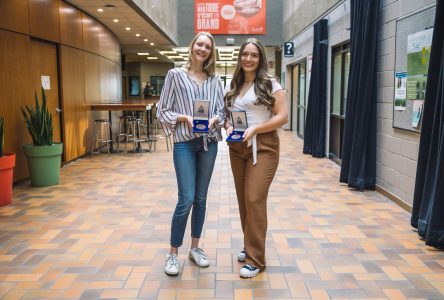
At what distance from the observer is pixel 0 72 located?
5328 millimetres

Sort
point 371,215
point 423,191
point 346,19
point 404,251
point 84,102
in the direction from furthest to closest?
point 84,102
point 346,19
point 371,215
point 423,191
point 404,251

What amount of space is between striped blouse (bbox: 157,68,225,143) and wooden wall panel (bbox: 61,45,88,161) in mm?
5051

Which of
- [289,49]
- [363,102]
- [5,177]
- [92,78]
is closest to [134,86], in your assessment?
[289,49]

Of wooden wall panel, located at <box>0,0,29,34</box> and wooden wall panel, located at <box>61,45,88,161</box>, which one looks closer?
wooden wall panel, located at <box>0,0,29,34</box>

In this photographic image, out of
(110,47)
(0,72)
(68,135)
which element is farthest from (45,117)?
(110,47)

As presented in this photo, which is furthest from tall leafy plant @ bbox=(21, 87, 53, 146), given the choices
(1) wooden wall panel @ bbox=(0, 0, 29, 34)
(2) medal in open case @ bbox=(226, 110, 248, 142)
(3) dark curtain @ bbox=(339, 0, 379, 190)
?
(3) dark curtain @ bbox=(339, 0, 379, 190)

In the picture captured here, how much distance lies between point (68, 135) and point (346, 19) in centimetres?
490

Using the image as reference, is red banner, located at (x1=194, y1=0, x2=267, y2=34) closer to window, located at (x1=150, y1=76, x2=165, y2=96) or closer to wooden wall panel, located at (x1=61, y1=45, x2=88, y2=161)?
wooden wall panel, located at (x1=61, y1=45, x2=88, y2=161)

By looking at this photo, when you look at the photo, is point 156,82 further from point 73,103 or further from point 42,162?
point 42,162

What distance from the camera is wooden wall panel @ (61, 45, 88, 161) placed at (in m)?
7.41

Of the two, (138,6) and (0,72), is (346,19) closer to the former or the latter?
(138,6)

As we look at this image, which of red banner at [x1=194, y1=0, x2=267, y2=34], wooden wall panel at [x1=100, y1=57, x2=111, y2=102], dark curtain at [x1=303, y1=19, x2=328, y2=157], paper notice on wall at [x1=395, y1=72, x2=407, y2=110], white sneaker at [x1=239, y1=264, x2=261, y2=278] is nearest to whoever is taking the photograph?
white sneaker at [x1=239, y1=264, x2=261, y2=278]

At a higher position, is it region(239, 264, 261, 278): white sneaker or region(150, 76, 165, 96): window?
region(150, 76, 165, 96): window

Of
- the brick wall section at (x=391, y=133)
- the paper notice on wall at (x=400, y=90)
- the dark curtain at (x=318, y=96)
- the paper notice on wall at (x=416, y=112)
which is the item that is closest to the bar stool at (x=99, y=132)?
the dark curtain at (x=318, y=96)
